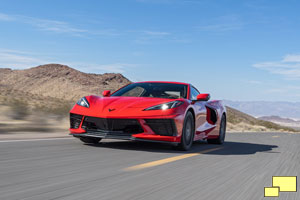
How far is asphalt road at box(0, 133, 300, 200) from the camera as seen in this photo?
11.7 feet

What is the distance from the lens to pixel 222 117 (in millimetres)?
10492

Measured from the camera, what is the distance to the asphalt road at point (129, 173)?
11.7ft

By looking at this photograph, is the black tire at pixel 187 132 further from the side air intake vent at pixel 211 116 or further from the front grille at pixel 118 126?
the side air intake vent at pixel 211 116

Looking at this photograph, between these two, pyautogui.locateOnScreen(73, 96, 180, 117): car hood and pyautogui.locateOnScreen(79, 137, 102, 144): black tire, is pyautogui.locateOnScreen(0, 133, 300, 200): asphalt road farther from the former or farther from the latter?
pyautogui.locateOnScreen(73, 96, 180, 117): car hood

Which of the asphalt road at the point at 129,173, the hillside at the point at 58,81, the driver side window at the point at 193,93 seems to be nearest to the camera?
the asphalt road at the point at 129,173

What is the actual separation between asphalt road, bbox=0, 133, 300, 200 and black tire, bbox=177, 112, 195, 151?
0.83 ft

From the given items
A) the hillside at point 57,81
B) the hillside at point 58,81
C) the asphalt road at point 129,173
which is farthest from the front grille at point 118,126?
the hillside at point 57,81

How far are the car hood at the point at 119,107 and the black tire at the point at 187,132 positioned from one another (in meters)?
0.54

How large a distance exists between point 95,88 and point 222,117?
277 ft

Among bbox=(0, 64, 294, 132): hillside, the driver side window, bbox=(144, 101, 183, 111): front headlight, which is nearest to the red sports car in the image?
bbox=(144, 101, 183, 111): front headlight

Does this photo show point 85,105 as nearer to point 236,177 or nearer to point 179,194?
point 236,177

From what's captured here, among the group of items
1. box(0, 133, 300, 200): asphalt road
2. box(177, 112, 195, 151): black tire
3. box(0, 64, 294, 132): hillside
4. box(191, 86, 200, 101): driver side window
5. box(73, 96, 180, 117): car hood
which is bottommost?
box(0, 133, 300, 200): asphalt road

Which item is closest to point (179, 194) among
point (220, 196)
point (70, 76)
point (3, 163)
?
point (220, 196)

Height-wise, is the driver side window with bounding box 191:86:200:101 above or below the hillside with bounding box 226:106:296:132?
above
